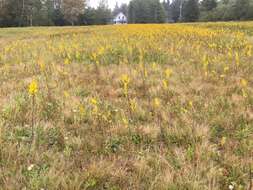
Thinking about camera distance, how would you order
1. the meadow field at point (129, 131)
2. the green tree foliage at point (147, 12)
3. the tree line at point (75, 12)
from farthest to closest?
the green tree foliage at point (147, 12) < the tree line at point (75, 12) < the meadow field at point (129, 131)

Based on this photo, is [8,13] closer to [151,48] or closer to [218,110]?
[151,48]

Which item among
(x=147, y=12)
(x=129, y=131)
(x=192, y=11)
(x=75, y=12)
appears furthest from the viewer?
(x=147, y=12)

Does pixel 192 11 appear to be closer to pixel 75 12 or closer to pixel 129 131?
pixel 75 12

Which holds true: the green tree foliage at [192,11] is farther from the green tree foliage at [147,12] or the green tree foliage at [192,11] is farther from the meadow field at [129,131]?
the meadow field at [129,131]

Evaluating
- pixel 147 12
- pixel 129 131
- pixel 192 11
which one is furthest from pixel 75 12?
pixel 129 131

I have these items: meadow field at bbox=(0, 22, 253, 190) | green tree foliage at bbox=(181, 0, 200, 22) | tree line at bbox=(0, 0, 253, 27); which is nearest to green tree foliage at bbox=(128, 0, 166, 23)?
tree line at bbox=(0, 0, 253, 27)

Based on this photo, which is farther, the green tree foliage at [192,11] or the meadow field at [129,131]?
the green tree foliage at [192,11]

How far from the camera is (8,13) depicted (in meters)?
47.1

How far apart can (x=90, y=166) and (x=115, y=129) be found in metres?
0.89

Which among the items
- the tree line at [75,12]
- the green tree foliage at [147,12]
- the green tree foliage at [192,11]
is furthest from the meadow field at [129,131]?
the green tree foliage at [147,12]

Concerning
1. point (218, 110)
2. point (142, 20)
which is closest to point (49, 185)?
point (218, 110)

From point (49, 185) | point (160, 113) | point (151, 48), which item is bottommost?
point (49, 185)

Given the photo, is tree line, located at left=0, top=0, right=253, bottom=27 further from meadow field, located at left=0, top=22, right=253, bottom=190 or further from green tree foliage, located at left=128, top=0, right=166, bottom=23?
meadow field, located at left=0, top=22, right=253, bottom=190

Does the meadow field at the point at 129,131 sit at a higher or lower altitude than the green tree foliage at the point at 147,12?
lower
